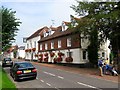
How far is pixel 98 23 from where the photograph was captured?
98.2 ft

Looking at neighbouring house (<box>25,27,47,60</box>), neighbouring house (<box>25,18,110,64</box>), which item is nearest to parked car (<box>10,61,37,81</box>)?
neighbouring house (<box>25,18,110,64</box>)

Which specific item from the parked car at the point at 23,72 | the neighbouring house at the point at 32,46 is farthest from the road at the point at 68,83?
the neighbouring house at the point at 32,46

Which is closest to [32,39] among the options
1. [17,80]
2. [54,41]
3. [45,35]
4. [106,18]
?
[45,35]

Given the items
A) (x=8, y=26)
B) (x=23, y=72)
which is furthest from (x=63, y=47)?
(x=23, y=72)

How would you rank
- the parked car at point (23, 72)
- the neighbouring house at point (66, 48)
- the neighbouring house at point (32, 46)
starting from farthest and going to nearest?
the neighbouring house at point (32, 46)
the neighbouring house at point (66, 48)
the parked car at point (23, 72)

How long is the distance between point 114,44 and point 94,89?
18.0 metres

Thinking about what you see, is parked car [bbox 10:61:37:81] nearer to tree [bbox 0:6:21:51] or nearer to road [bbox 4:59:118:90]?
road [bbox 4:59:118:90]

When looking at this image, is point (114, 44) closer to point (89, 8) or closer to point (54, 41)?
point (89, 8)

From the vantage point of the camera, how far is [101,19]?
29.1 meters

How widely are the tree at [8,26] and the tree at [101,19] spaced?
311 inches

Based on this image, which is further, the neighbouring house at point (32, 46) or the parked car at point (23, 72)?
the neighbouring house at point (32, 46)

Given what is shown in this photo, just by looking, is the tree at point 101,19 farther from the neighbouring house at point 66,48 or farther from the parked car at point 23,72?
the parked car at point 23,72

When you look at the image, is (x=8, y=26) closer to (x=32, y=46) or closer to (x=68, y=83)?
(x=68, y=83)

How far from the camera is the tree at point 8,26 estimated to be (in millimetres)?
29031
